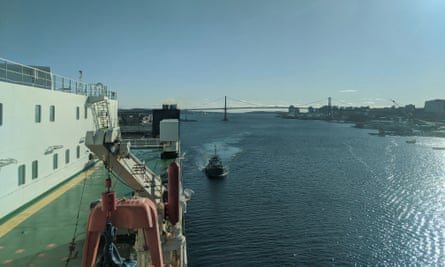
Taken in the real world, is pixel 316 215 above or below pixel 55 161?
below

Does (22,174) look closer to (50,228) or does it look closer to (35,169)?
(35,169)

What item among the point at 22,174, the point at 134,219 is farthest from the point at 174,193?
the point at 22,174

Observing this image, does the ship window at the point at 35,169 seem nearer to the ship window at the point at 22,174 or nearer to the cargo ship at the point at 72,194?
the cargo ship at the point at 72,194

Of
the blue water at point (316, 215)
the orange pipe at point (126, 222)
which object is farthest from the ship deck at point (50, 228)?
the blue water at point (316, 215)

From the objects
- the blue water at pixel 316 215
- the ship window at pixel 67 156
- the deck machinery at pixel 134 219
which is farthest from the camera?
the blue water at pixel 316 215

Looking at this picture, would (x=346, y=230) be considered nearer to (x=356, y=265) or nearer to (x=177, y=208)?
(x=356, y=265)

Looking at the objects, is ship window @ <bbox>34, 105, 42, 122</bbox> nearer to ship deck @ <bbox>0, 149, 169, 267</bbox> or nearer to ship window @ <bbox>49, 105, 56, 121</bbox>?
ship window @ <bbox>49, 105, 56, 121</bbox>

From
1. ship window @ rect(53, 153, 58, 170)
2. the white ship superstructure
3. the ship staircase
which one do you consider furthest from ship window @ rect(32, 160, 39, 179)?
the ship staircase
